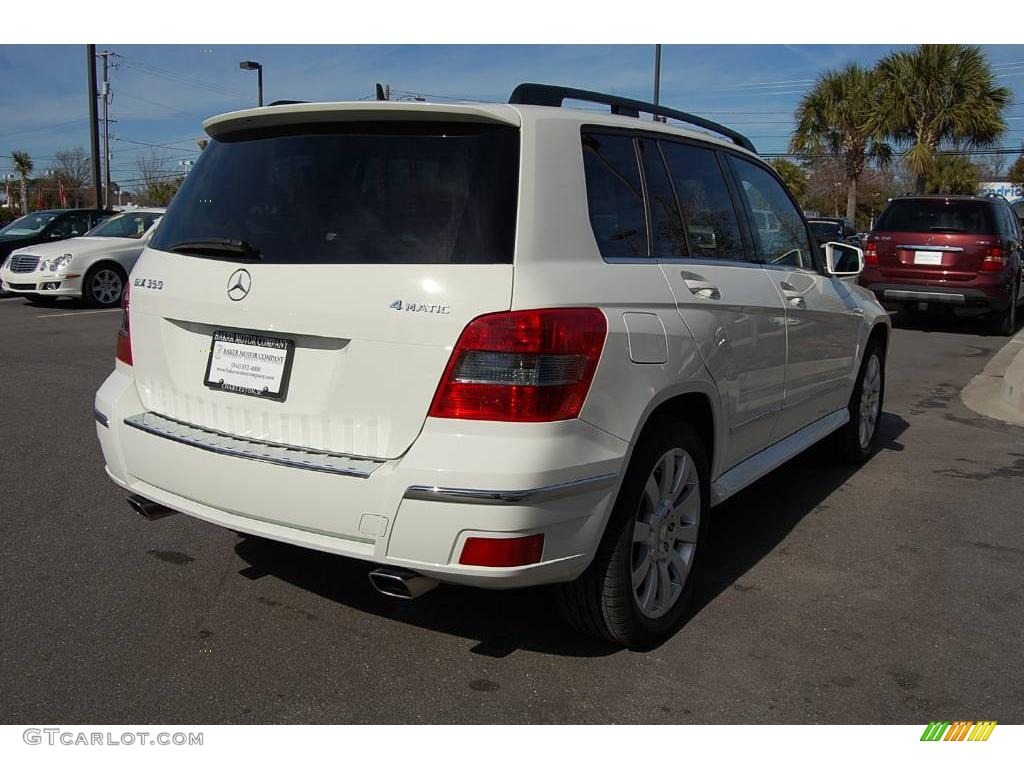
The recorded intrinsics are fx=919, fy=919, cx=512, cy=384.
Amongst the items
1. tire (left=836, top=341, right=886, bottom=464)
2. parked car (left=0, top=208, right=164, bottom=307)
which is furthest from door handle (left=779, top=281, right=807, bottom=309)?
parked car (left=0, top=208, right=164, bottom=307)

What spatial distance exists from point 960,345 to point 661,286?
1064 centimetres

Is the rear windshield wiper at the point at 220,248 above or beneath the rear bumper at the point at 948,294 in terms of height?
above

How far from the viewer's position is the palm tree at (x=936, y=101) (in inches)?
1052

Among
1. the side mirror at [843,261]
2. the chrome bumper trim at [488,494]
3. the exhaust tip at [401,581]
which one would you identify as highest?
the side mirror at [843,261]

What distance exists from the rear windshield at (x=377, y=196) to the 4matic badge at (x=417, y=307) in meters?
0.13

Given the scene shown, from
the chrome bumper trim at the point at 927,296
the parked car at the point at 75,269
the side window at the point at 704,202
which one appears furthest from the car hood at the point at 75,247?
the side window at the point at 704,202

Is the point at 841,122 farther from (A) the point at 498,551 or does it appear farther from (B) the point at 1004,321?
(A) the point at 498,551

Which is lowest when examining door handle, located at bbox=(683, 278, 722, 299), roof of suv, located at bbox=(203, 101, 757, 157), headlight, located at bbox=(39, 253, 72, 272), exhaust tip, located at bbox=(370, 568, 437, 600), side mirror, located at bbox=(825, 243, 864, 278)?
exhaust tip, located at bbox=(370, 568, 437, 600)

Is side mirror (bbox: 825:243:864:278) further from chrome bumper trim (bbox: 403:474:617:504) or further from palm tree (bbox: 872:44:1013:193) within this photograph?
palm tree (bbox: 872:44:1013:193)

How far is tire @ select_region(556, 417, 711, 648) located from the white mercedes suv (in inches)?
0.4

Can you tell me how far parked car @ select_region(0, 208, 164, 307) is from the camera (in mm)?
13945

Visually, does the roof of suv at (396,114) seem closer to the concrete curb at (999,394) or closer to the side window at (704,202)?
the side window at (704,202)

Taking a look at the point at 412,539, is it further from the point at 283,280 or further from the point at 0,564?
the point at 0,564
